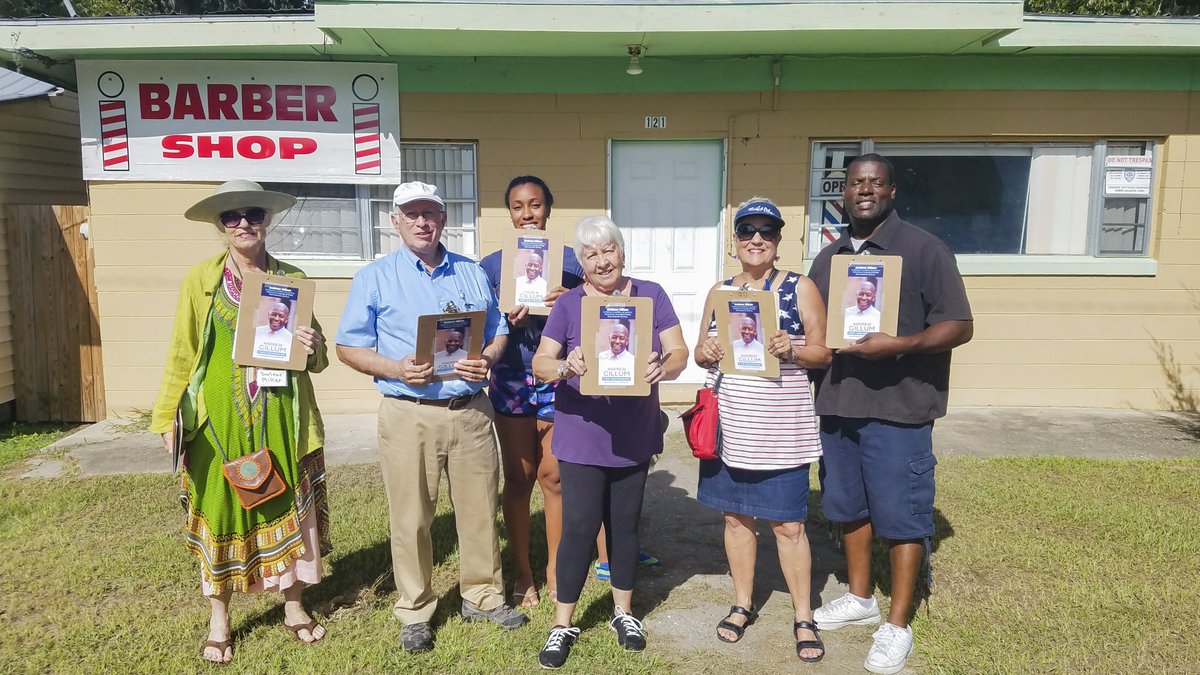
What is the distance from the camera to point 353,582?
3895mm

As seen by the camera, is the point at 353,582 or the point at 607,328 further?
the point at 353,582

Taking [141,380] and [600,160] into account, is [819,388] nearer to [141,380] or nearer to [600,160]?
[600,160]

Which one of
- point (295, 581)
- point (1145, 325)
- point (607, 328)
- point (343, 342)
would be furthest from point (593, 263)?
point (1145, 325)

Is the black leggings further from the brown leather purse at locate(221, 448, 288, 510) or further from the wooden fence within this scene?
the wooden fence

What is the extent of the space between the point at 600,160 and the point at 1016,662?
516cm

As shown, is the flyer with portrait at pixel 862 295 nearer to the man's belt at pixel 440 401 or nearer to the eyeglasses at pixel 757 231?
the eyeglasses at pixel 757 231

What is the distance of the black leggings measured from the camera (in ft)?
10.2

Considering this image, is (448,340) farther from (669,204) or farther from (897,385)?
(669,204)

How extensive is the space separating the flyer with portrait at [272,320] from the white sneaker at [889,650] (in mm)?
2647

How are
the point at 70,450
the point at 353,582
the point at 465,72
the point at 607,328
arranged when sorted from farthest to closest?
the point at 465,72 < the point at 70,450 < the point at 353,582 < the point at 607,328

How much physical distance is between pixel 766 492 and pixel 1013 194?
5533 millimetres

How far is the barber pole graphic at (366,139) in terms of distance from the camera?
686cm

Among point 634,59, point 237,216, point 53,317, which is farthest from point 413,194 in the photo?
point 53,317

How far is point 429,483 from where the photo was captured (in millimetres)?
3262
